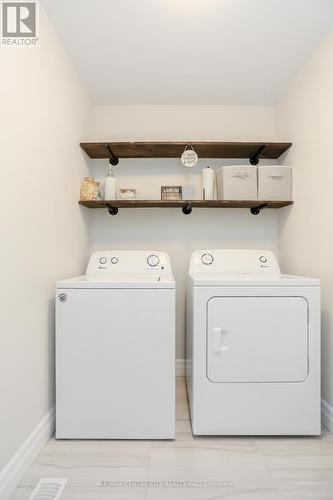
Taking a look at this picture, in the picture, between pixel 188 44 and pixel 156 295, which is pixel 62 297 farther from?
pixel 188 44

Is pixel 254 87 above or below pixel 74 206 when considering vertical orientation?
above

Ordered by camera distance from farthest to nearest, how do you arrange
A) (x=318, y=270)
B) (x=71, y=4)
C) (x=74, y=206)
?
(x=74, y=206) < (x=318, y=270) < (x=71, y=4)

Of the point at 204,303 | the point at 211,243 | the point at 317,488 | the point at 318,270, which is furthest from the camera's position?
the point at 211,243

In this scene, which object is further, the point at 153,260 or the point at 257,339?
the point at 153,260

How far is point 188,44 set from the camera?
5.55ft

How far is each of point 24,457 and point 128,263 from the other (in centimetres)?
121

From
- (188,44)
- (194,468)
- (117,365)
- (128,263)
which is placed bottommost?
(194,468)

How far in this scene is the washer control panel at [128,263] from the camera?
6.75ft

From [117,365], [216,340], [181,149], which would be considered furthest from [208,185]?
[117,365]

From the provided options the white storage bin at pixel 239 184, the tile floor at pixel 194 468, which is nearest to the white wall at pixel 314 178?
the white storage bin at pixel 239 184

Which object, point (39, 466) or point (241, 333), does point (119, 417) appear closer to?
point (39, 466)

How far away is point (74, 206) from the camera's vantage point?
1942 millimetres

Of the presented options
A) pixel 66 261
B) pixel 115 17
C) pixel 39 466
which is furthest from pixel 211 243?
pixel 39 466

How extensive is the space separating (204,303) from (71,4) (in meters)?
1.66
